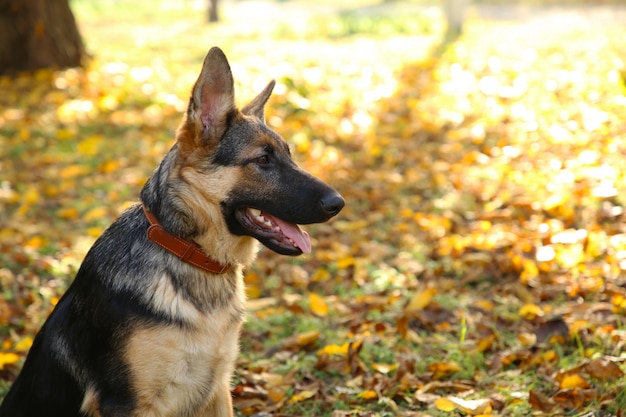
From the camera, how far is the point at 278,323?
A: 5703 millimetres

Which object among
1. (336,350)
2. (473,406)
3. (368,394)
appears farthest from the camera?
(336,350)

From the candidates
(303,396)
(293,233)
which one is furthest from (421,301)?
(293,233)

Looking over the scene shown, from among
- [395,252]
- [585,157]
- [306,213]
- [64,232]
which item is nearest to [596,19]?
[585,157]

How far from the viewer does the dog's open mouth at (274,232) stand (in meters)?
3.89

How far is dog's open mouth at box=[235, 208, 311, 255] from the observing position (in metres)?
3.89

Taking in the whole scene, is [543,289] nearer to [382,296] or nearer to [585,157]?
[382,296]

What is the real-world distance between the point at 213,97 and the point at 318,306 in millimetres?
2382

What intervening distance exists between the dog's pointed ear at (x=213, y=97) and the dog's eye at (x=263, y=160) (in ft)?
0.80

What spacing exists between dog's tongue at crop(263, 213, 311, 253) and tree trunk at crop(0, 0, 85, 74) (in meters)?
9.84

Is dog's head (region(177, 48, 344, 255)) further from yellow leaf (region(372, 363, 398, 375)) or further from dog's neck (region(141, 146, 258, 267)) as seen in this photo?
yellow leaf (region(372, 363, 398, 375))

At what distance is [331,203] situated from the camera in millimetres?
3857

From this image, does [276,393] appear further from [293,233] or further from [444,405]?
[293,233]

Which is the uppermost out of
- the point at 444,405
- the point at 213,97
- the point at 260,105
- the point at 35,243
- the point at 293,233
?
the point at 213,97

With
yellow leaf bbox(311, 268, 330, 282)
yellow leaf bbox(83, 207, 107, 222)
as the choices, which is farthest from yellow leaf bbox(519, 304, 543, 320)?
yellow leaf bbox(83, 207, 107, 222)
